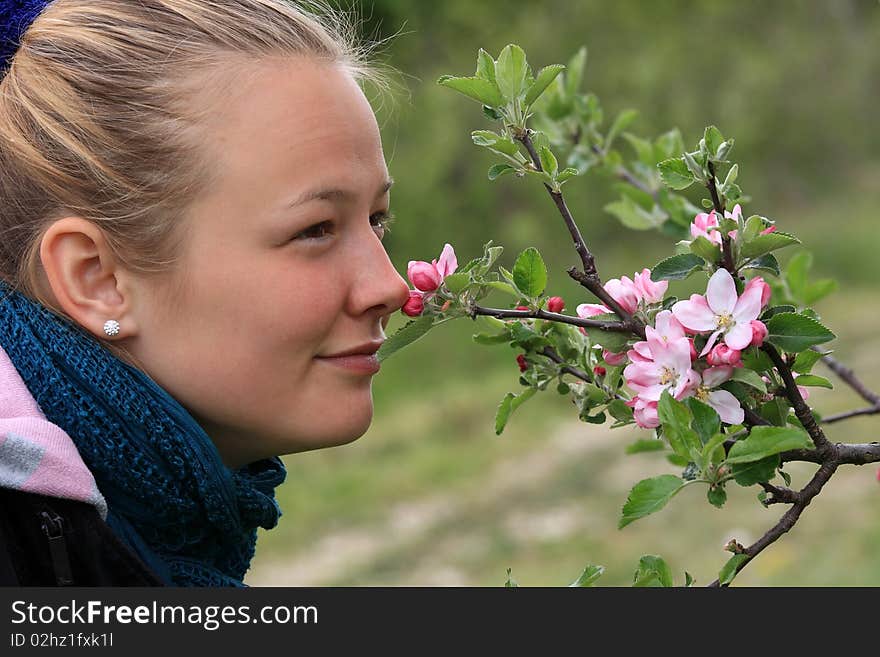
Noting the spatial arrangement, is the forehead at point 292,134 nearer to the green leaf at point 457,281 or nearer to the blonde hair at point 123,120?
the blonde hair at point 123,120

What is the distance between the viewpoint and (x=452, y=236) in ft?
22.9

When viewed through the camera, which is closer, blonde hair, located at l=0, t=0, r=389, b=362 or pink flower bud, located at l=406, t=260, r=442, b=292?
pink flower bud, located at l=406, t=260, r=442, b=292

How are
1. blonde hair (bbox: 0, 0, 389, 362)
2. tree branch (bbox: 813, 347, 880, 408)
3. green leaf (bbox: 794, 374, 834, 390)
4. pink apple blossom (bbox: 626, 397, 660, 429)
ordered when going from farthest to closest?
tree branch (bbox: 813, 347, 880, 408), blonde hair (bbox: 0, 0, 389, 362), green leaf (bbox: 794, 374, 834, 390), pink apple blossom (bbox: 626, 397, 660, 429)

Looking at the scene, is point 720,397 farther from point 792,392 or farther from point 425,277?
point 425,277

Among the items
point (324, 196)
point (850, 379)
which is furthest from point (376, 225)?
point (850, 379)

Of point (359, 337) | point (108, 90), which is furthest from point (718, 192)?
point (108, 90)

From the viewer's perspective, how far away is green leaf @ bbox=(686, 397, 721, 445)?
98 cm

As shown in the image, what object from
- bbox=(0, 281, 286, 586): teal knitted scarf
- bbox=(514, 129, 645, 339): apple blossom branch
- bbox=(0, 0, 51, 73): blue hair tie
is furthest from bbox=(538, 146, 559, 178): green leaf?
bbox=(0, 0, 51, 73): blue hair tie

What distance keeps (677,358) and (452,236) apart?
601 centimetres

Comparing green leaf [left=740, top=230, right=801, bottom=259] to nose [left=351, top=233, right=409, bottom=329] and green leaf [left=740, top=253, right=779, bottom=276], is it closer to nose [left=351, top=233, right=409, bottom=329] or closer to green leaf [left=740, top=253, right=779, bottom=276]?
green leaf [left=740, top=253, right=779, bottom=276]

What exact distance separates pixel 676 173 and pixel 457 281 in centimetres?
23

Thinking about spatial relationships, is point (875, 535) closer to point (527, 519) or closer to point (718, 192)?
point (527, 519)

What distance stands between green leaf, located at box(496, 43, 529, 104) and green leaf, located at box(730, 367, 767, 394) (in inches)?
13.4

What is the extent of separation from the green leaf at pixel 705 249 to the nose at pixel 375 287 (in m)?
0.33
